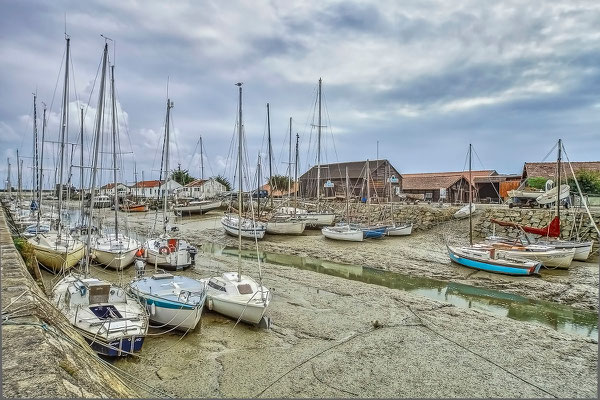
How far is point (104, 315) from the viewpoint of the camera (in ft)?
36.4

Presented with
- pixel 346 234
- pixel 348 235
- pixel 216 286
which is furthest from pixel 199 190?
pixel 216 286

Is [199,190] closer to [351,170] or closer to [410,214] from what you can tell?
[351,170]

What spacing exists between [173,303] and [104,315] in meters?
2.10

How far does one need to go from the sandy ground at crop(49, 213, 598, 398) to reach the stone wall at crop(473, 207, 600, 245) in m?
13.4

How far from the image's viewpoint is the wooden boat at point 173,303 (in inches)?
484

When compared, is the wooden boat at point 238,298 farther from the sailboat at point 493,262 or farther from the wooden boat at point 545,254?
the wooden boat at point 545,254

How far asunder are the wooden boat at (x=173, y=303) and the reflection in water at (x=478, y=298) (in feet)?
39.1

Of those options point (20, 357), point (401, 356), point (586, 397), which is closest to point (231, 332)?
point (401, 356)

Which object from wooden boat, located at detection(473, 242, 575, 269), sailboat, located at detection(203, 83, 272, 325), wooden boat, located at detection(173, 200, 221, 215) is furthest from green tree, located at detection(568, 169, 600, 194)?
wooden boat, located at detection(173, 200, 221, 215)

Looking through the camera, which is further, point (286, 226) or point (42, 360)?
point (286, 226)

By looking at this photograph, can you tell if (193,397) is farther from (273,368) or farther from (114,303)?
(114,303)

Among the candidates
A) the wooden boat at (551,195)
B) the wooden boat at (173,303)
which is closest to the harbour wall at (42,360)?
the wooden boat at (173,303)

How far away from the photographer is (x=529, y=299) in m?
18.1

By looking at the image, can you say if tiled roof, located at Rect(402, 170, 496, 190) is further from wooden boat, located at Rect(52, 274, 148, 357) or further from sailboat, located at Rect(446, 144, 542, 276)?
wooden boat, located at Rect(52, 274, 148, 357)
